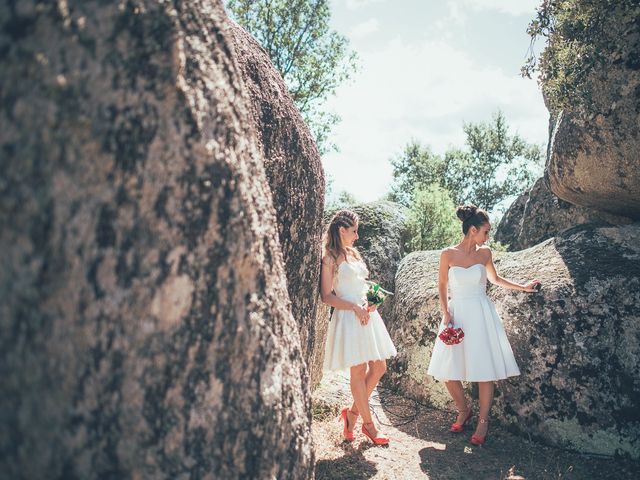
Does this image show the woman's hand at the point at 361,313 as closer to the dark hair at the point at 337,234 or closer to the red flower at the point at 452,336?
the dark hair at the point at 337,234

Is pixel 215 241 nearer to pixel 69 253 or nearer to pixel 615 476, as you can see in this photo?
pixel 69 253

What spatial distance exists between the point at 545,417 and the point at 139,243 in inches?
199

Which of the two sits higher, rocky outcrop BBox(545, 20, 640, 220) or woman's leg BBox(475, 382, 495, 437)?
rocky outcrop BBox(545, 20, 640, 220)

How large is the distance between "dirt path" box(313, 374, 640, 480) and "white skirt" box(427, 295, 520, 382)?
28.4 inches

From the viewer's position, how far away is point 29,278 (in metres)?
1.73

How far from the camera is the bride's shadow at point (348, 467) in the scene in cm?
477

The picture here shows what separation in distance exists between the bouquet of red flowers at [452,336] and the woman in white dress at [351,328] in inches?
24.5

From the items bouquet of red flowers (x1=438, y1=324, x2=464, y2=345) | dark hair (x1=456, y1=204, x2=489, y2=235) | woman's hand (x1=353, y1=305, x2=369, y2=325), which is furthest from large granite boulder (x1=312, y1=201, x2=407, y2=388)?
woman's hand (x1=353, y1=305, x2=369, y2=325)

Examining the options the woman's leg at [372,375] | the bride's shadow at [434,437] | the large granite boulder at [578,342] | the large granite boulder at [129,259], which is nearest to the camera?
the large granite boulder at [129,259]

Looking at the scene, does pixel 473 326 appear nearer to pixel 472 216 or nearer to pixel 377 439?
pixel 472 216

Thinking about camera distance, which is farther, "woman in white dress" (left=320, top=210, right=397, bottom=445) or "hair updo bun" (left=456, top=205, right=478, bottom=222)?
"hair updo bun" (left=456, top=205, right=478, bottom=222)

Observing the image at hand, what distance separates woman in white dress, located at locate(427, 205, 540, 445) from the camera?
560cm

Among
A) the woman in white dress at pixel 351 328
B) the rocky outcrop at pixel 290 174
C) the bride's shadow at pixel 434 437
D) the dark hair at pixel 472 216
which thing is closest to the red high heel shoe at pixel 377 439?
the woman in white dress at pixel 351 328

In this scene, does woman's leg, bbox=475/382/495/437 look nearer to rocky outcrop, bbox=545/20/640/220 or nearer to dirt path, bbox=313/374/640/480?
dirt path, bbox=313/374/640/480
